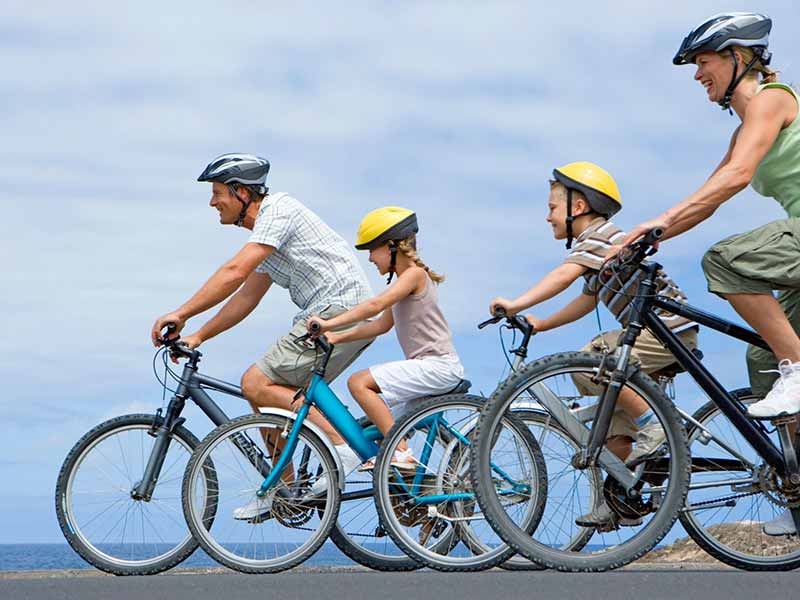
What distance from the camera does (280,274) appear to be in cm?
738

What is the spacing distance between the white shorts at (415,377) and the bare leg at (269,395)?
48 centimetres

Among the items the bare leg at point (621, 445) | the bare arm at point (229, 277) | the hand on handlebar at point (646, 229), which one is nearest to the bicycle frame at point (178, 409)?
the bare arm at point (229, 277)

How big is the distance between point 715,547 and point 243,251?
11.0 ft

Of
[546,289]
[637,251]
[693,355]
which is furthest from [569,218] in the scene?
[693,355]

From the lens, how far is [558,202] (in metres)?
6.13

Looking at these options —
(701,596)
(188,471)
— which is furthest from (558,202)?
(188,471)

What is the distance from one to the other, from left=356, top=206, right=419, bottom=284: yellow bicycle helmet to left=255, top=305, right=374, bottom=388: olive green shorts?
0.47 meters

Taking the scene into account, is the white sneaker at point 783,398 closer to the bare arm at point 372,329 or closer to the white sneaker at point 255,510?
the bare arm at point 372,329

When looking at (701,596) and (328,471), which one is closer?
(701,596)

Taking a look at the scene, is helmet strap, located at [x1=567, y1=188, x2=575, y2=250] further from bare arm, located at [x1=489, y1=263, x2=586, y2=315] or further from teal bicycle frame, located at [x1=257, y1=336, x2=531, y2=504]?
teal bicycle frame, located at [x1=257, y1=336, x2=531, y2=504]

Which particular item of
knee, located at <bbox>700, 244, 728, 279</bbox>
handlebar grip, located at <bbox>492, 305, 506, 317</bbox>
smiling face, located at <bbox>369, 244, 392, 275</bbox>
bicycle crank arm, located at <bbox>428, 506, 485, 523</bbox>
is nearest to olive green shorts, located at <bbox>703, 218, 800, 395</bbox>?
knee, located at <bbox>700, 244, 728, 279</bbox>

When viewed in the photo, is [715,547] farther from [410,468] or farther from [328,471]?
[328,471]

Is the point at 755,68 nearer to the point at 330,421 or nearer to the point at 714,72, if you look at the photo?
the point at 714,72

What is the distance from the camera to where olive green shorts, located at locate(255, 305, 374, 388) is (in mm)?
7004
